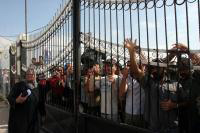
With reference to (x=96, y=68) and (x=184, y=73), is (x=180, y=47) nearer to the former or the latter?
(x=184, y=73)

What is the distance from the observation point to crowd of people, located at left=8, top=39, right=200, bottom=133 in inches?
129

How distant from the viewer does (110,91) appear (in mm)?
4781

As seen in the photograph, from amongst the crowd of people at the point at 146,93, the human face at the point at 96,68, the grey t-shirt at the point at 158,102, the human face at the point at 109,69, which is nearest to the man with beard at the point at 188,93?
the crowd of people at the point at 146,93

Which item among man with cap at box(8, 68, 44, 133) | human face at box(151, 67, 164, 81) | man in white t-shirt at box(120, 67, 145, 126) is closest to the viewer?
human face at box(151, 67, 164, 81)

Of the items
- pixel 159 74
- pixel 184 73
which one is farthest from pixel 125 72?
pixel 184 73

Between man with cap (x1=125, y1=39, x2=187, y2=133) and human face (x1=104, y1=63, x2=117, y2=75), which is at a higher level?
human face (x1=104, y1=63, x2=117, y2=75)

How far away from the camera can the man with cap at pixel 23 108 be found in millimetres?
5109

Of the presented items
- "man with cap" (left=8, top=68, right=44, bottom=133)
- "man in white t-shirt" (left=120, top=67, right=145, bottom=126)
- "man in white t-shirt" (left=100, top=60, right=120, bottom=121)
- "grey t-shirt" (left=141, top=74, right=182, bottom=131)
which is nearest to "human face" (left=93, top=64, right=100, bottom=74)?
"man in white t-shirt" (left=100, top=60, right=120, bottom=121)

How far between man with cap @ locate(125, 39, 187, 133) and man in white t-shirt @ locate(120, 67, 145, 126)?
0.16m

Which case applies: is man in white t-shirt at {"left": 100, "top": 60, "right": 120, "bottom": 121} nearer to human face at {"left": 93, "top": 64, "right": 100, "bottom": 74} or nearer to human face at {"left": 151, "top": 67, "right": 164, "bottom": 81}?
human face at {"left": 93, "top": 64, "right": 100, "bottom": 74}

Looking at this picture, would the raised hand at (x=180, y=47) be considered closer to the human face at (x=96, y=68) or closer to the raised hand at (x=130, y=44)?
the raised hand at (x=130, y=44)

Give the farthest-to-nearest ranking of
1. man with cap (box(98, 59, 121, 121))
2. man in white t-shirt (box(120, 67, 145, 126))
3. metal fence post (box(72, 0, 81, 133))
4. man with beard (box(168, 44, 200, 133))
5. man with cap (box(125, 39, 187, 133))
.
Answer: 1. metal fence post (box(72, 0, 81, 133))
2. man with cap (box(98, 59, 121, 121))
3. man in white t-shirt (box(120, 67, 145, 126))
4. man with cap (box(125, 39, 187, 133))
5. man with beard (box(168, 44, 200, 133))

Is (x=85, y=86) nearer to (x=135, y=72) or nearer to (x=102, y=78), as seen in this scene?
(x=102, y=78)

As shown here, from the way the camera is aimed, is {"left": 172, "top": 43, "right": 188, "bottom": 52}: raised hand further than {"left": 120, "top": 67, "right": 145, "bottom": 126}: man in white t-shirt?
No
